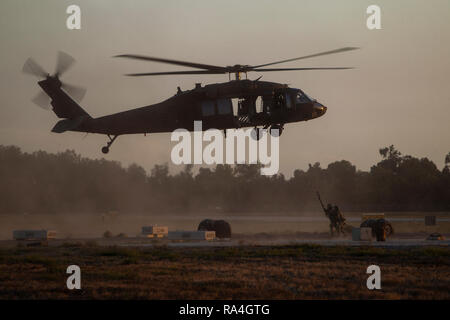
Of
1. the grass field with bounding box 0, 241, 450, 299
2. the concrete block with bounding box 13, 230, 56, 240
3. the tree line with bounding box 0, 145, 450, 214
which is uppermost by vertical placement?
the tree line with bounding box 0, 145, 450, 214

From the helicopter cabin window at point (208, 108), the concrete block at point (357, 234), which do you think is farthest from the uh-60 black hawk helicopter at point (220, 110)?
the concrete block at point (357, 234)

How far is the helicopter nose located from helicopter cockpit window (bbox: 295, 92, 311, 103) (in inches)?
18.7

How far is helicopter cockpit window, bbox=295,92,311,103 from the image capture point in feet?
99.9

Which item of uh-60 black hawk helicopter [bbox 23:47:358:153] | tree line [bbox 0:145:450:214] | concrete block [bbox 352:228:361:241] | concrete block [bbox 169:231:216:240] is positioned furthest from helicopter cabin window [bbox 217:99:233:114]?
tree line [bbox 0:145:450:214]

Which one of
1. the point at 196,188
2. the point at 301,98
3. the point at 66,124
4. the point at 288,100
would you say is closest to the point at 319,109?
the point at 301,98

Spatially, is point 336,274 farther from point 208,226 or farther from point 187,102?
point 208,226

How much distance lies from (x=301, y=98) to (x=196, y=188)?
294ft

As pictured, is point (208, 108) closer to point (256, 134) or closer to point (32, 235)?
point (256, 134)

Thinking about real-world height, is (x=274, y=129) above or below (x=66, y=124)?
below

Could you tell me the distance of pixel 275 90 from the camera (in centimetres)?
3020

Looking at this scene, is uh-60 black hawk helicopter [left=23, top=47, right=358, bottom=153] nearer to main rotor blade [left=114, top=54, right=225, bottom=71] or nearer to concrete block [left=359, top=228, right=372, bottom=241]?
main rotor blade [left=114, top=54, right=225, bottom=71]

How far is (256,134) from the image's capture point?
Result: 3011 cm

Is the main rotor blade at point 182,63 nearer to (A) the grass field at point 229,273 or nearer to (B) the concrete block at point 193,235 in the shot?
(A) the grass field at point 229,273
